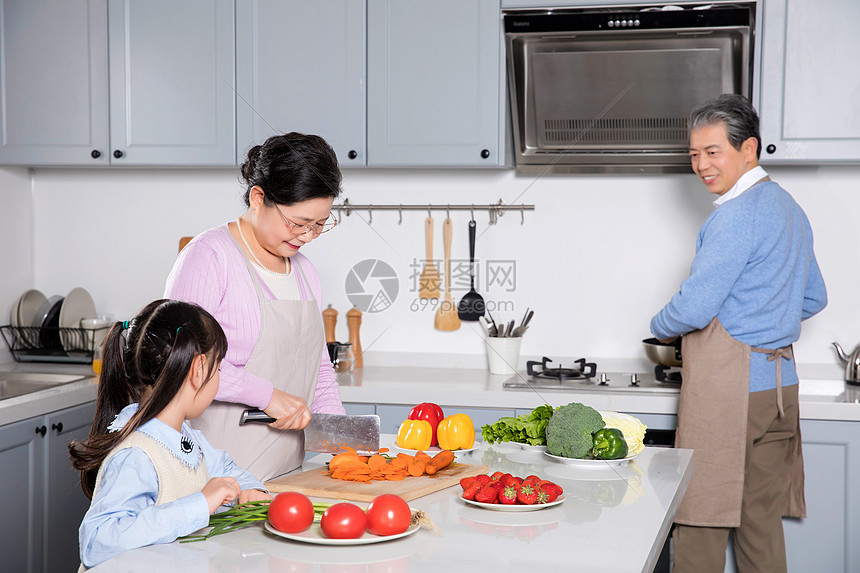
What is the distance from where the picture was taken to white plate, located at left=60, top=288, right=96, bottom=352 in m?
3.12

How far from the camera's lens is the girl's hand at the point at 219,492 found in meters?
1.19

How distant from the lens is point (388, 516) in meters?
1.14

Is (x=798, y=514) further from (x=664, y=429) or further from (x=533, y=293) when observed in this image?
(x=533, y=293)

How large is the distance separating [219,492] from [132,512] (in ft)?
0.40

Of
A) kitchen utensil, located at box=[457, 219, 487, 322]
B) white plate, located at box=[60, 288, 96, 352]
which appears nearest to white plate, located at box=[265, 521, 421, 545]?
kitchen utensil, located at box=[457, 219, 487, 322]

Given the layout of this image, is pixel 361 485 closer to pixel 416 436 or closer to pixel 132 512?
pixel 416 436

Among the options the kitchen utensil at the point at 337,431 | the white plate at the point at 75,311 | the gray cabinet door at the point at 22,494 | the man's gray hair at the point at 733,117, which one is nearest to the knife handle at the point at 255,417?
the kitchen utensil at the point at 337,431

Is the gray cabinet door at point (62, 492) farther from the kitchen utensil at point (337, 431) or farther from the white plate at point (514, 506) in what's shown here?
the white plate at point (514, 506)

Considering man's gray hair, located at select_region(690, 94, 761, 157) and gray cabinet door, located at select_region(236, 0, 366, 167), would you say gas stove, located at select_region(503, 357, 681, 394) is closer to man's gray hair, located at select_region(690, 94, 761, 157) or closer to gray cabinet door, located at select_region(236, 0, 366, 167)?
man's gray hair, located at select_region(690, 94, 761, 157)

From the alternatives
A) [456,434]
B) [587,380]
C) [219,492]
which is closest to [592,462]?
[456,434]

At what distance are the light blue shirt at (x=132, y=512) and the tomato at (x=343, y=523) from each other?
0.58 ft

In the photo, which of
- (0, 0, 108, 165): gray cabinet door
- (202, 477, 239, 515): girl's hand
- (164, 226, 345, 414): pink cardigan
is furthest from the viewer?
(0, 0, 108, 165): gray cabinet door

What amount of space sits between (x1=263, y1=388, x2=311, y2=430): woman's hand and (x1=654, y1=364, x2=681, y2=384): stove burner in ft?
4.76

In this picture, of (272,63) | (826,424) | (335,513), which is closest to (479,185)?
(272,63)
